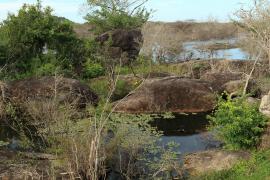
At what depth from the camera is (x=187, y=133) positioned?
15523 millimetres

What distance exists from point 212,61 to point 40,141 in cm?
1491

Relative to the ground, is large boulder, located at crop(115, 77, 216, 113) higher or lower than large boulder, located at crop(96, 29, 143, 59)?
lower

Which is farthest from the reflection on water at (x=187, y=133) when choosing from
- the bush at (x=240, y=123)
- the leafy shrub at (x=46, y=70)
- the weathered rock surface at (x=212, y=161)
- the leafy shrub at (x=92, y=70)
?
the leafy shrub at (x=92, y=70)

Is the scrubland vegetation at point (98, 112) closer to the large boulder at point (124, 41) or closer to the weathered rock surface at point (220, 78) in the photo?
the large boulder at point (124, 41)

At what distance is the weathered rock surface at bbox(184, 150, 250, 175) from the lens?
10891 mm

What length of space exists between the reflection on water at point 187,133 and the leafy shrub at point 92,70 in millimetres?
7655

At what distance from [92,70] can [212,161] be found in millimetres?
13547

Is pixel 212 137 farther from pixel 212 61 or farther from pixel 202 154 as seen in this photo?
pixel 212 61

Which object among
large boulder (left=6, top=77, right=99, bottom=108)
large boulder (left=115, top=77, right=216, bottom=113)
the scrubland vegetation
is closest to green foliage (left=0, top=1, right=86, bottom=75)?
the scrubland vegetation

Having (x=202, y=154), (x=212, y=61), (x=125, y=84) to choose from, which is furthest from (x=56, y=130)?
(x=212, y=61)

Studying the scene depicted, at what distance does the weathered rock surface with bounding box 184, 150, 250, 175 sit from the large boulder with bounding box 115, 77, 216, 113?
6358 millimetres

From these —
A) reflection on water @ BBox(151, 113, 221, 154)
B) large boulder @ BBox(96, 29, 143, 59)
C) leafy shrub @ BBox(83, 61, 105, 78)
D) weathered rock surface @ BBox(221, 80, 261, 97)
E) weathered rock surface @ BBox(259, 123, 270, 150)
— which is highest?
large boulder @ BBox(96, 29, 143, 59)

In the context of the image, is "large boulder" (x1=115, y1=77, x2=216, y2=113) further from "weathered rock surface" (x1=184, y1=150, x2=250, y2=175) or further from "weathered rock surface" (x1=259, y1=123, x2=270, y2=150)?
"weathered rock surface" (x1=259, y1=123, x2=270, y2=150)

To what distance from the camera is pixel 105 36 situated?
2784cm
